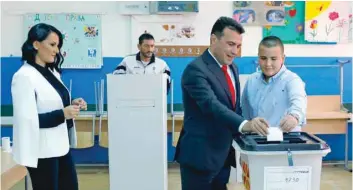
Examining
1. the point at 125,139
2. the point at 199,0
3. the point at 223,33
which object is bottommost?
the point at 125,139

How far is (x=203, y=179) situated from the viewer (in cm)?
193

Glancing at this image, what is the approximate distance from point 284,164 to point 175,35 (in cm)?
369

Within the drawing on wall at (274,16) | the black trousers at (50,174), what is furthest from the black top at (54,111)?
the drawing on wall at (274,16)

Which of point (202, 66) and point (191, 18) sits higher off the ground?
point (191, 18)

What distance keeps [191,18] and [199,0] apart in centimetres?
24

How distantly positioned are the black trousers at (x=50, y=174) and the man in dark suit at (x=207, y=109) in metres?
0.65

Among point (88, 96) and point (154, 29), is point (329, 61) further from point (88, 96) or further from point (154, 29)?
point (88, 96)

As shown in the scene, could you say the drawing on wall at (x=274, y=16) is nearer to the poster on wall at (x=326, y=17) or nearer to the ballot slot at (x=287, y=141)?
the poster on wall at (x=326, y=17)

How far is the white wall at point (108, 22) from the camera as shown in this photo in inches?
193

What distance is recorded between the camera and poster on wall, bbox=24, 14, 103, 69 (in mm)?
4918

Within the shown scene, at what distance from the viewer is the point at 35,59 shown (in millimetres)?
2088

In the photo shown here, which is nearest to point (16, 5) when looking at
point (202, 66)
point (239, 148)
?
point (202, 66)

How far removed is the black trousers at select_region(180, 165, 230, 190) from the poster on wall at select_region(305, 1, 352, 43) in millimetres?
3475

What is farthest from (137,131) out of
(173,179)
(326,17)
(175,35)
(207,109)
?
(326,17)
